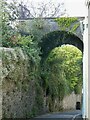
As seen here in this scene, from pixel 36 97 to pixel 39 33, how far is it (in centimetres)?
350

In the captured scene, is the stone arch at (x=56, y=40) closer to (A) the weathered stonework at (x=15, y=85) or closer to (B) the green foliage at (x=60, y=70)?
(B) the green foliage at (x=60, y=70)

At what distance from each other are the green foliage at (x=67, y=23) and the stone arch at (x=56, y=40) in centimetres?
39

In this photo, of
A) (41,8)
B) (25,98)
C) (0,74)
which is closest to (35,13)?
(41,8)

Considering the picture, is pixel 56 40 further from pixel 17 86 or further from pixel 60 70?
pixel 17 86

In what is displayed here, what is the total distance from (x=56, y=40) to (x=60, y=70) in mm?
5091

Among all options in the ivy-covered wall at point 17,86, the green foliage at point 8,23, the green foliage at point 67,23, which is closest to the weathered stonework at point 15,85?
the ivy-covered wall at point 17,86

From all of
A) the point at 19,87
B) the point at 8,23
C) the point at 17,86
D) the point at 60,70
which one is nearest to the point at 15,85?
the point at 17,86

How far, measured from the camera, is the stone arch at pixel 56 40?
2191 cm

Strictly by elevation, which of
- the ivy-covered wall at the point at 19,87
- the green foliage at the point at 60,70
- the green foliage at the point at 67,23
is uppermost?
the green foliage at the point at 67,23

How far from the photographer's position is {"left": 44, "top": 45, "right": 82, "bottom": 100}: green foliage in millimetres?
25250

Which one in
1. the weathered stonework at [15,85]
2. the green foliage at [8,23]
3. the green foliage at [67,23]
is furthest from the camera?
the green foliage at [67,23]

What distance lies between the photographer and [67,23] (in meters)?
21.4

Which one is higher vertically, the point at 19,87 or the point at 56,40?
the point at 56,40

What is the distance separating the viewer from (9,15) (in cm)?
1700
